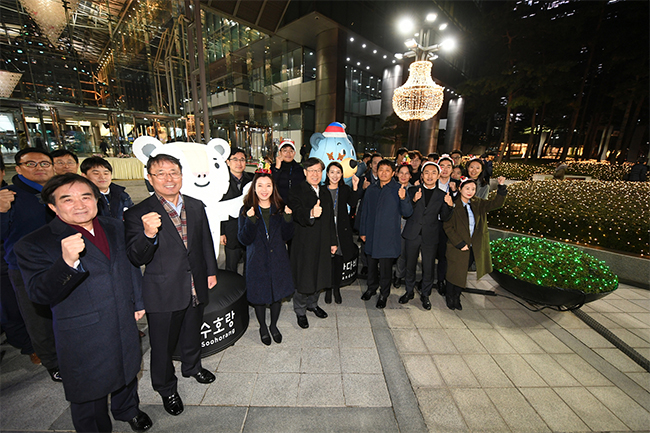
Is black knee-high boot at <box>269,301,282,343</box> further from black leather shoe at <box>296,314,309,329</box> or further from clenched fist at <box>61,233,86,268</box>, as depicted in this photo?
clenched fist at <box>61,233,86,268</box>

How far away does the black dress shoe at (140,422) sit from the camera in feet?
6.63

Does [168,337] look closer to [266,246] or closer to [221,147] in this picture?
[266,246]

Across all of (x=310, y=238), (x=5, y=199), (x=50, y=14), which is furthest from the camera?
(x=50, y=14)

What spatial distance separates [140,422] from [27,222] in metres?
2.07

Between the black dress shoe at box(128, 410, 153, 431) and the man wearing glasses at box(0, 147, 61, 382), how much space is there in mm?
1107

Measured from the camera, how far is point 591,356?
2949 mm

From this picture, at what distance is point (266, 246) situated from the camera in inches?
113

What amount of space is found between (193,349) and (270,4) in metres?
13.9

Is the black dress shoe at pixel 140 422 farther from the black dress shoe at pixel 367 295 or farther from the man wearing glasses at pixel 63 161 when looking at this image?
the black dress shoe at pixel 367 295

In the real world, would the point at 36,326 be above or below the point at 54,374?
above

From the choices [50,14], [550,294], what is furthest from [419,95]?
[50,14]

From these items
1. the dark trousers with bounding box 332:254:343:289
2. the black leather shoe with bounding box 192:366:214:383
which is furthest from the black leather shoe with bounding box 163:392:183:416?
the dark trousers with bounding box 332:254:343:289

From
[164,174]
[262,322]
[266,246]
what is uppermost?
[164,174]

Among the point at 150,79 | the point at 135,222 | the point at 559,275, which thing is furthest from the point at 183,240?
the point at 150,79
